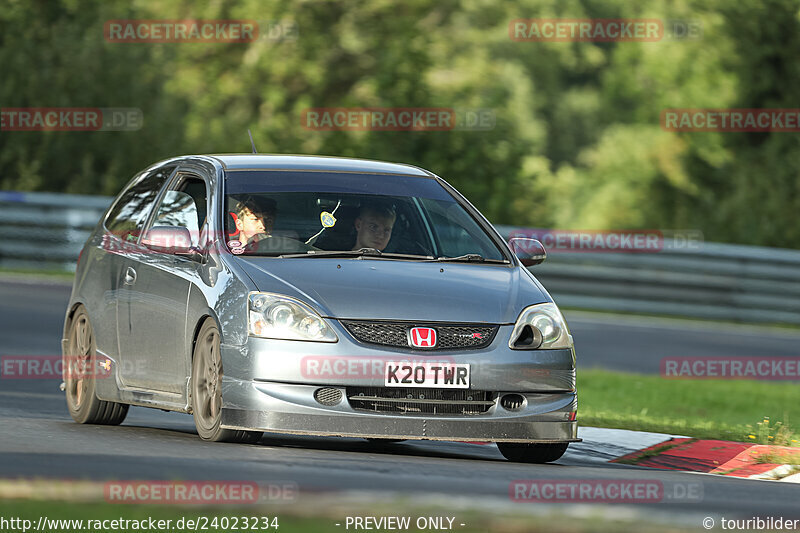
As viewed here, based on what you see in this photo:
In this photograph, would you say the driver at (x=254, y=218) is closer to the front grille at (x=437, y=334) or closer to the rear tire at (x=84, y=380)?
the front grille at (x=437, y=334)

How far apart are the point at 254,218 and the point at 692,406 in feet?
20.1

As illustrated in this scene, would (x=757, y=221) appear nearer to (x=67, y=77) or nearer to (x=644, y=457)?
(x=67, y=77)

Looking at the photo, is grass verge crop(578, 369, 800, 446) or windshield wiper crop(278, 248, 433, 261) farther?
grass verge crop(578, 369, 800, 446)

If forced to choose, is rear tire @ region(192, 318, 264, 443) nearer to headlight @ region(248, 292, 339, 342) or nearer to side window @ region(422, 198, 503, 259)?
headlight @ region(248, 292, 339, 342)

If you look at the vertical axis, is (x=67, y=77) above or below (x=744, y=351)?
above

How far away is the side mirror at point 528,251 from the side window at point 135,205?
231cm

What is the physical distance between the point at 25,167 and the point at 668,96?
18042 millimetres

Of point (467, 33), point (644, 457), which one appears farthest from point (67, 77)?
point (644, 457)

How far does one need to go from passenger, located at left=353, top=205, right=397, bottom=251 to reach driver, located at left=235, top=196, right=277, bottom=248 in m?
0.51

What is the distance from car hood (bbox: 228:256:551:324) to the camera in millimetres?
9406

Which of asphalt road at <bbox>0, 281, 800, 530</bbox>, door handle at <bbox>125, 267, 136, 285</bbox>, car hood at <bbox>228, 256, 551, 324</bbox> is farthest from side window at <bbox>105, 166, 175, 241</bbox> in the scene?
car hood at <bbox>228, 256, 551, 324</bbox>

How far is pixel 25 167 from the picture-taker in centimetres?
2845

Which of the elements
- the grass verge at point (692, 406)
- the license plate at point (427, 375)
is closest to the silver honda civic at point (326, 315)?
the license plate at point (427, 375)

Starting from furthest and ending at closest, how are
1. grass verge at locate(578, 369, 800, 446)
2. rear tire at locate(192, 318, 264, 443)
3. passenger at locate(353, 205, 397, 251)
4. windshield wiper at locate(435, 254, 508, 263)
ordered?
grass verge at locate(578, 369, 800, 446)
passenger at locate(353, 205, 397, 251)
windshield wiper at locate(435, 254, 508, 263)
rear tire at locate(192, 318, 264, 443)
